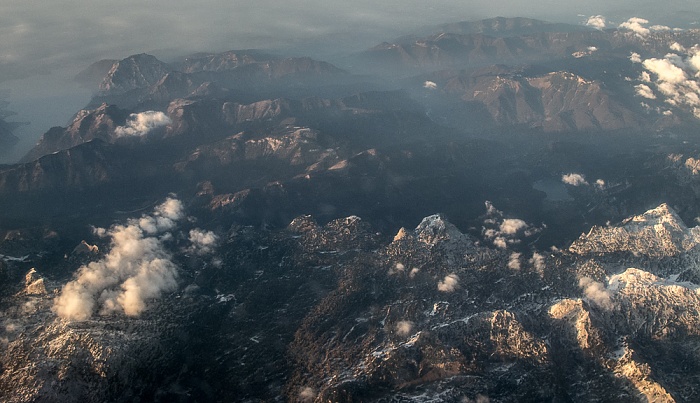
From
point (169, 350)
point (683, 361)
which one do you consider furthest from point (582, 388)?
point (169, 350)

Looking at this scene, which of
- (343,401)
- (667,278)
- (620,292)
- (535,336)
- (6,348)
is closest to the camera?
(343,401)

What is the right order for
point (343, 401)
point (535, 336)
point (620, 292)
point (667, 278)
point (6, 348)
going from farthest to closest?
point (667, 278)
point (620, 292)
point (535, 336)
point (6, 348)
point (343, 401)

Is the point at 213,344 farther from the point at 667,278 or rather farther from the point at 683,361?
the point at 667,278

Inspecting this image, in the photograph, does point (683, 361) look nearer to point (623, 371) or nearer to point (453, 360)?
point (623, 371)

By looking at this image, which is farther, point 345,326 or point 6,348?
→ point 345,326

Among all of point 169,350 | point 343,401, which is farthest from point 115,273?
point 343,401

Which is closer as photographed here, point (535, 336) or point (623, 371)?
point (623, 371)

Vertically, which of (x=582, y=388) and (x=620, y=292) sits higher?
(x=620, y=292)

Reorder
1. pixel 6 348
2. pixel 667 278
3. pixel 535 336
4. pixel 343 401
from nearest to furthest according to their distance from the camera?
pixel 343 401 → pixel 6 348 → pixel 535 336 → pixel 667 278

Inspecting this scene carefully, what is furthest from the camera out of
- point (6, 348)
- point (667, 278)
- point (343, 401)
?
point (667, 278)
